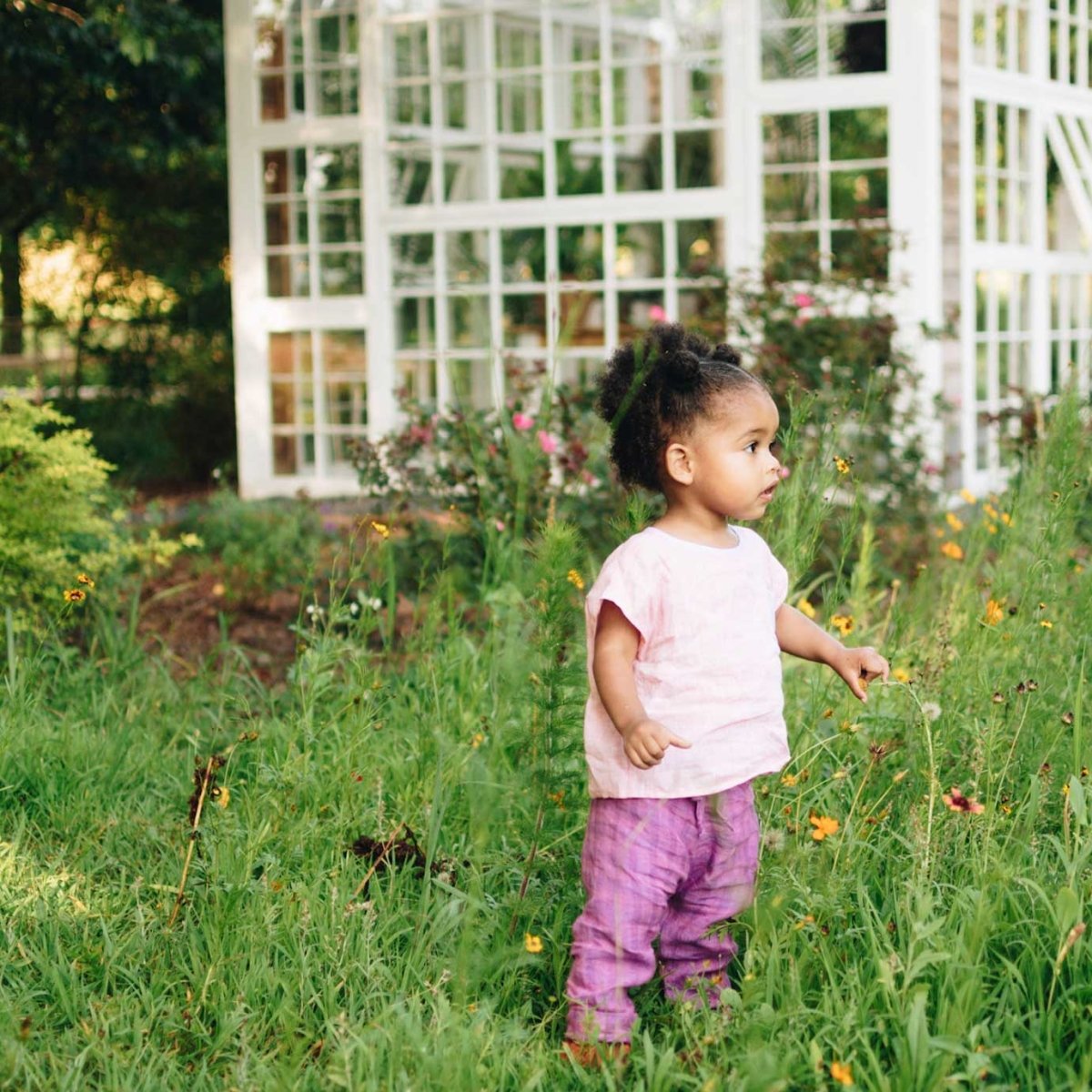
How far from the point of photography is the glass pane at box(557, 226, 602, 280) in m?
8.66

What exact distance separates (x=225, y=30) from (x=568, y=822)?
7.40 meters

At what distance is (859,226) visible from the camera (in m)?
6.80

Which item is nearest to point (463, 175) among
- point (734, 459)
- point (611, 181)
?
point (611, 181)

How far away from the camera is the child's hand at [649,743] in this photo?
2.07m

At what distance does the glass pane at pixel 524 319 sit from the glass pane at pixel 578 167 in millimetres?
629

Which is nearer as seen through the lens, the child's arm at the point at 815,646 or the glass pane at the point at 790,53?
the child's arm at the point at 815,646

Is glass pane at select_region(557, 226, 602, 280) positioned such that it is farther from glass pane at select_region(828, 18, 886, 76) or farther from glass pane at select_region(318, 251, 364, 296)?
glass pane at select_region(828, 18, 886, 76)

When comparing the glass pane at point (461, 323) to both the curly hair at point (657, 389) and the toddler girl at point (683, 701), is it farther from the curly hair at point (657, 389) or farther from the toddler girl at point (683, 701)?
the toddler girl at point (683, 701)

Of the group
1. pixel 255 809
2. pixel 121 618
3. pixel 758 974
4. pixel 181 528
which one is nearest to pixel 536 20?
pixel 181 528

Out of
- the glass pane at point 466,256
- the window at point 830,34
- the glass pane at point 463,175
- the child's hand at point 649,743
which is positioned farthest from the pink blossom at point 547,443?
the glass pane at point 463,175

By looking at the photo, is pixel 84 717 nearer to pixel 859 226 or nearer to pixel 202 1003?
pixel 202 1003

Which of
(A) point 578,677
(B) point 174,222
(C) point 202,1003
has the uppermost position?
(B) point 174,222

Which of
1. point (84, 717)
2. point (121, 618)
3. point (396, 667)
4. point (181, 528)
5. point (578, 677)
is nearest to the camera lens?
point (578, 677)

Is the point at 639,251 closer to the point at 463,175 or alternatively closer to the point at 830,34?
the point at 463,175
